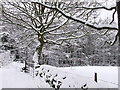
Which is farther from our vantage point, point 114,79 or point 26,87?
point 114,79

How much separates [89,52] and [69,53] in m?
4.42

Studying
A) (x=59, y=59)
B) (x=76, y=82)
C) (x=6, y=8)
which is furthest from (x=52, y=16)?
(x=59, y=59)

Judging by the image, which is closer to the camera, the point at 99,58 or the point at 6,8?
the point at 6,8

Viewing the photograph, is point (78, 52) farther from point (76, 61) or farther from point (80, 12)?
point (80, 12)

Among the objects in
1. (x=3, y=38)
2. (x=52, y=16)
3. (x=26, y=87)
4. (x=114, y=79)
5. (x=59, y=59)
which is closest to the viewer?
(x=26, y=87)

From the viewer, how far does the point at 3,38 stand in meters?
30.0

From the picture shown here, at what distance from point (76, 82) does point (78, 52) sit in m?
29.1

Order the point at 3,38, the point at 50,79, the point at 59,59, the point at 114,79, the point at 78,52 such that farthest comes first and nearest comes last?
the point at 78,52 → the point at 59,59 → the point at 3,38 → the point at 114,79 → the point at 50,79

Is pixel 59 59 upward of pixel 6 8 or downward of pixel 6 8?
downward

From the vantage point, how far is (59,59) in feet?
118

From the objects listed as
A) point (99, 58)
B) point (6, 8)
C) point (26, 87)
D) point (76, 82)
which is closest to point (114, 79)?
point (76, 82)

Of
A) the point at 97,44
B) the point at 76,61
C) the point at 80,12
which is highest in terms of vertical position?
the point at 80,12

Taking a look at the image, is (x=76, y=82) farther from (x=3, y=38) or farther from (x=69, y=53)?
(x=69, y=53)

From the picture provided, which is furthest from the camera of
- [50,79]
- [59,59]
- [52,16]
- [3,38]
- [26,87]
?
[59,59]
